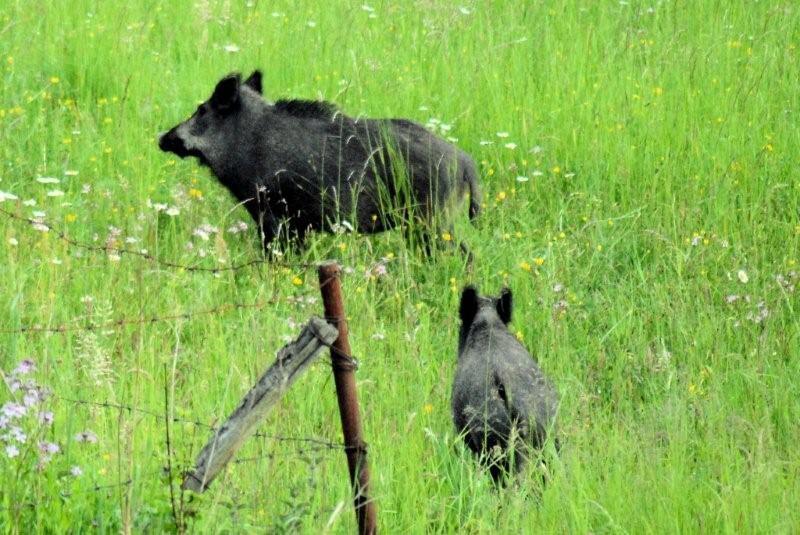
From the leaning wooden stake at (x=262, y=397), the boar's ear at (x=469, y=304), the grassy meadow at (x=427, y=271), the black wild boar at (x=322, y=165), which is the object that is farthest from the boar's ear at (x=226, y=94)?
the leaning wooden stake at (x=262, y=397)

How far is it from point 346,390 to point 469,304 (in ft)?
6.35

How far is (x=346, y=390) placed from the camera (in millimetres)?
3988

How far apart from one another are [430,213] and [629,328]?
1.50m

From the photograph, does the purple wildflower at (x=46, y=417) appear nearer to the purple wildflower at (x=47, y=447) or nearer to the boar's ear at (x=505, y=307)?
the purple wildflower at (x=47, y=447)

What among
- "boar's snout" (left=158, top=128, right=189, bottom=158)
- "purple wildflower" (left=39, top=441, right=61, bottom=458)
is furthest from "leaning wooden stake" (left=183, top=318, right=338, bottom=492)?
"boar's snout" (left=158, top=128, right=189, bottom=158)

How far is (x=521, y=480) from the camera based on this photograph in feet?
16.3

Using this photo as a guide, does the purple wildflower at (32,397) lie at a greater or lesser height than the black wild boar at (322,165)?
greater

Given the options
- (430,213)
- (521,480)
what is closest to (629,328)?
(430,213)

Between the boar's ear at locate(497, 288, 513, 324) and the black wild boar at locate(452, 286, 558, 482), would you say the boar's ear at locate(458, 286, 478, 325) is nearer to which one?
the boar's ear at locate(497, 288, 513, 324)

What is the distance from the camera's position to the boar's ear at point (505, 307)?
590 centimetres

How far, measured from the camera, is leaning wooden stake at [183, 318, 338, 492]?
3.76 m

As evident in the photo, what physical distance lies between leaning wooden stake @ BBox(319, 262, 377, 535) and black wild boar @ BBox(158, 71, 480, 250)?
11.2ft

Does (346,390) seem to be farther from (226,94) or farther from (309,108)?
(226,94)

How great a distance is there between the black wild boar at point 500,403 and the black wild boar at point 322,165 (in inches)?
81.9
